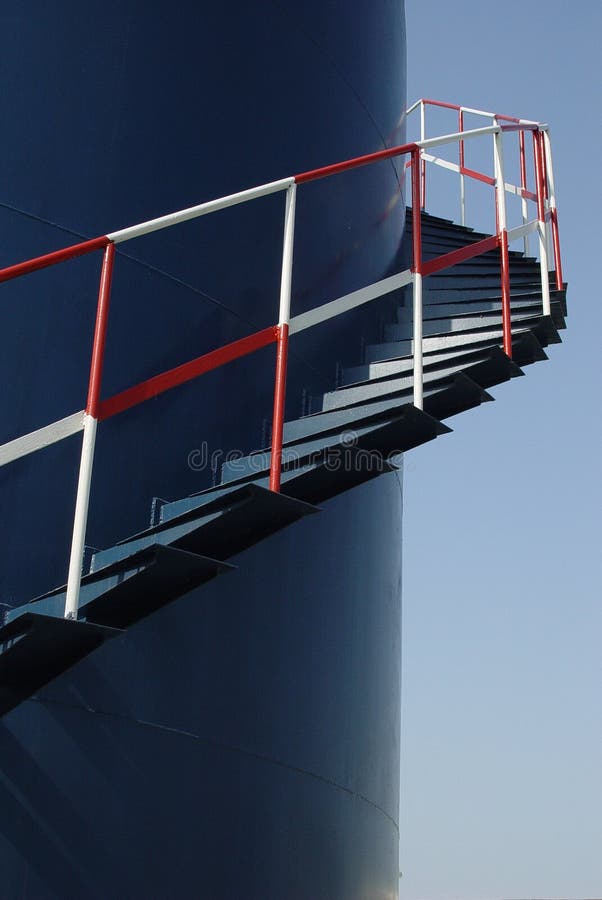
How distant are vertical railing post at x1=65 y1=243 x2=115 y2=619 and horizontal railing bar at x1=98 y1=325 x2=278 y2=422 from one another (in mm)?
61

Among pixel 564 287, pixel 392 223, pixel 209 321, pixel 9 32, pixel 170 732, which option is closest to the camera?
pixel 170 732

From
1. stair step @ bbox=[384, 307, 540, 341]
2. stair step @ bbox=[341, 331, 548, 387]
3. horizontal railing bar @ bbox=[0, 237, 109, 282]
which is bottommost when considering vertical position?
horizontal railing bar @ bbox=[0, 237, 109, 282]

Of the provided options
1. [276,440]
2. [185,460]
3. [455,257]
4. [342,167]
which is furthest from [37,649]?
[455,257]

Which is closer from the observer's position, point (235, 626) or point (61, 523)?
point (61, 523)

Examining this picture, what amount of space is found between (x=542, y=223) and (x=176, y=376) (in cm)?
369

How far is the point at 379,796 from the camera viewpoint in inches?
309

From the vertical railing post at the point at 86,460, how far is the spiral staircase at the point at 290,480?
158mm

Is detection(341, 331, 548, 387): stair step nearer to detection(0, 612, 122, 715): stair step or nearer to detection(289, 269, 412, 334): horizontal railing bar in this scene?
detection(289, 269, 412, 334): horizontal railing bar

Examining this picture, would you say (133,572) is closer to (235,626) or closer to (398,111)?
(235,626)

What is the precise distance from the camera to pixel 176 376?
5395mm

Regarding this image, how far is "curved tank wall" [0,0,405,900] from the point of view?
17.8 feet

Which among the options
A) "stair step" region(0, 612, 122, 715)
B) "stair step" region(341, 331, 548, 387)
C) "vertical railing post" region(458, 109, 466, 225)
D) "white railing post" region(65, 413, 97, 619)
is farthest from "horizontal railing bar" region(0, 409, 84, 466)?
"vertical railing post" region(458, 109, 466, 225)

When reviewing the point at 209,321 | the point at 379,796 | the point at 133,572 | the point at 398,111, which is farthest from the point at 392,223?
the point at 133,572

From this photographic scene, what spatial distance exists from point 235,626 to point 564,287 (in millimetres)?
3375
